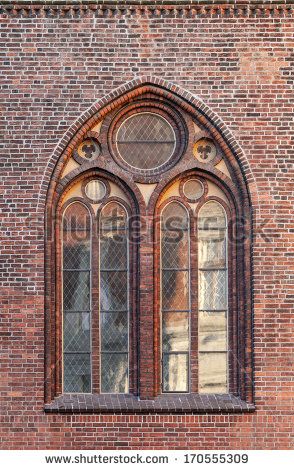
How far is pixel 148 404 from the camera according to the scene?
13.9m

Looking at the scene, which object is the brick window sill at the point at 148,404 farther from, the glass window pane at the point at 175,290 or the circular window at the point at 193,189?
the circular window at the point at 193,189

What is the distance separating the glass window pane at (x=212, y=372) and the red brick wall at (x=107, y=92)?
0.50m

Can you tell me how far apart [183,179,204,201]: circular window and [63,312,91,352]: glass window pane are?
2164 millimetres

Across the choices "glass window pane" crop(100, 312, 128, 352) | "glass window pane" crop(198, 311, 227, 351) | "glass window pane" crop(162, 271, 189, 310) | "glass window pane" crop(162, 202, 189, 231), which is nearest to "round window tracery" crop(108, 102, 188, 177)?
"glass window pane" crop(162, 202, 189, 231)

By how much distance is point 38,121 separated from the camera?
46.4 ft

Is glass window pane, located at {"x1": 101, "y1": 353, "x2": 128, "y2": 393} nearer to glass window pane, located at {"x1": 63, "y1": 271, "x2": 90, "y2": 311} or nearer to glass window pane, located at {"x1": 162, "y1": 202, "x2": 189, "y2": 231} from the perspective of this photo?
glass window pane, located at {"x1": 63, "y1": 271, "x2": 90, "y2": 311}

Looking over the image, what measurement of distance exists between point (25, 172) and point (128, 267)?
1886mm

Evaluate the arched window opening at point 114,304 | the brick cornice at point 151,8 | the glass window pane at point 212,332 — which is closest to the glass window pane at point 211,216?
the arched window opening at point 114,304

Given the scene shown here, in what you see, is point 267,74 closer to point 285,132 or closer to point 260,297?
point 285,132

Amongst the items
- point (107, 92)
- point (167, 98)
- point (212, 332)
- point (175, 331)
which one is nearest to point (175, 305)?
point (175, 331)

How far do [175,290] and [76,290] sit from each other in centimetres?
134

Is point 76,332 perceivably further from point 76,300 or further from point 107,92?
point 107,92

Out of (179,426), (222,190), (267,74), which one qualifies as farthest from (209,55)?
(179,426)

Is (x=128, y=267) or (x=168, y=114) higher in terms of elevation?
(x=168, y=114)
